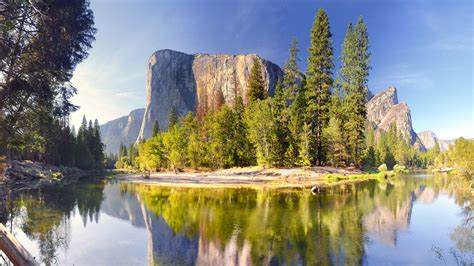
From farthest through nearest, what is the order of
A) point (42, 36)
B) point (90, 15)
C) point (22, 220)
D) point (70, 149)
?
point (70, 149) < point (22, 220) < point (90, 15) < point (42, 36)

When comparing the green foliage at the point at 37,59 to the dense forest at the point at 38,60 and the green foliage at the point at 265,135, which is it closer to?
the dense forest at the point at 38,60

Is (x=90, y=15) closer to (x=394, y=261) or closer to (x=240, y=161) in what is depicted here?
(x=394, y=261)

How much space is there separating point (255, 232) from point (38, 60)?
12739 mm

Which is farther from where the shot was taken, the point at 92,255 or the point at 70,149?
the point at 70,149

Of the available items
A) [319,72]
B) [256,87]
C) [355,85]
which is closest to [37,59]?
[319,72]

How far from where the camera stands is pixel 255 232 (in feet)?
47.3

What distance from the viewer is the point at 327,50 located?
52.7 metres

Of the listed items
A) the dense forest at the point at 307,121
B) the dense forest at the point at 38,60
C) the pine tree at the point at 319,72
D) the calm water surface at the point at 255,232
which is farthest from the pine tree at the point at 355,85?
the dense forest at the point at 38,60

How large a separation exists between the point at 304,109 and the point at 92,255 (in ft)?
152

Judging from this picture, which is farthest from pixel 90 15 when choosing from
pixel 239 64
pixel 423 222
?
pixel 239 64

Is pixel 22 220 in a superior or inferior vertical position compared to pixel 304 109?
inferior

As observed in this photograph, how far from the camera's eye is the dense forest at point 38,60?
1190 centimetres

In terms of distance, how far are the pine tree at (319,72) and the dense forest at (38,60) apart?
4287cm

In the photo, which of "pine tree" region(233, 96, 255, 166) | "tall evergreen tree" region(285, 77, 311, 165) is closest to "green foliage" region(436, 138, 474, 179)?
"tall evergreen tree" region(285, 77, 311, 165)
